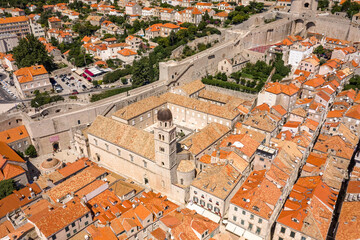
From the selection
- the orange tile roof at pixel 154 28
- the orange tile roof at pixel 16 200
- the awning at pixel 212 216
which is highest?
the orange tile roof at pixel 154 28

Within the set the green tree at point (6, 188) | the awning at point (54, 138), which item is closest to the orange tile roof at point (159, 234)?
the green tree at point (6, 188)

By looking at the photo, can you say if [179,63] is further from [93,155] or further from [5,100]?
[5,100]

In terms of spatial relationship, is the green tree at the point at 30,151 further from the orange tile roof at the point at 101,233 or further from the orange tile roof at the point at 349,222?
the orange tile roof at the point at 349,222

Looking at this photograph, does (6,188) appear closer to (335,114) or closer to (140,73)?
(140,73)

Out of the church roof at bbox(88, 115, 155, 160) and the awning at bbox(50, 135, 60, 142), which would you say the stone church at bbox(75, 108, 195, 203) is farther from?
the awning at bbox(50, 135, 60, 142)

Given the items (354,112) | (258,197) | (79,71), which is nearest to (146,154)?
(258,197)
